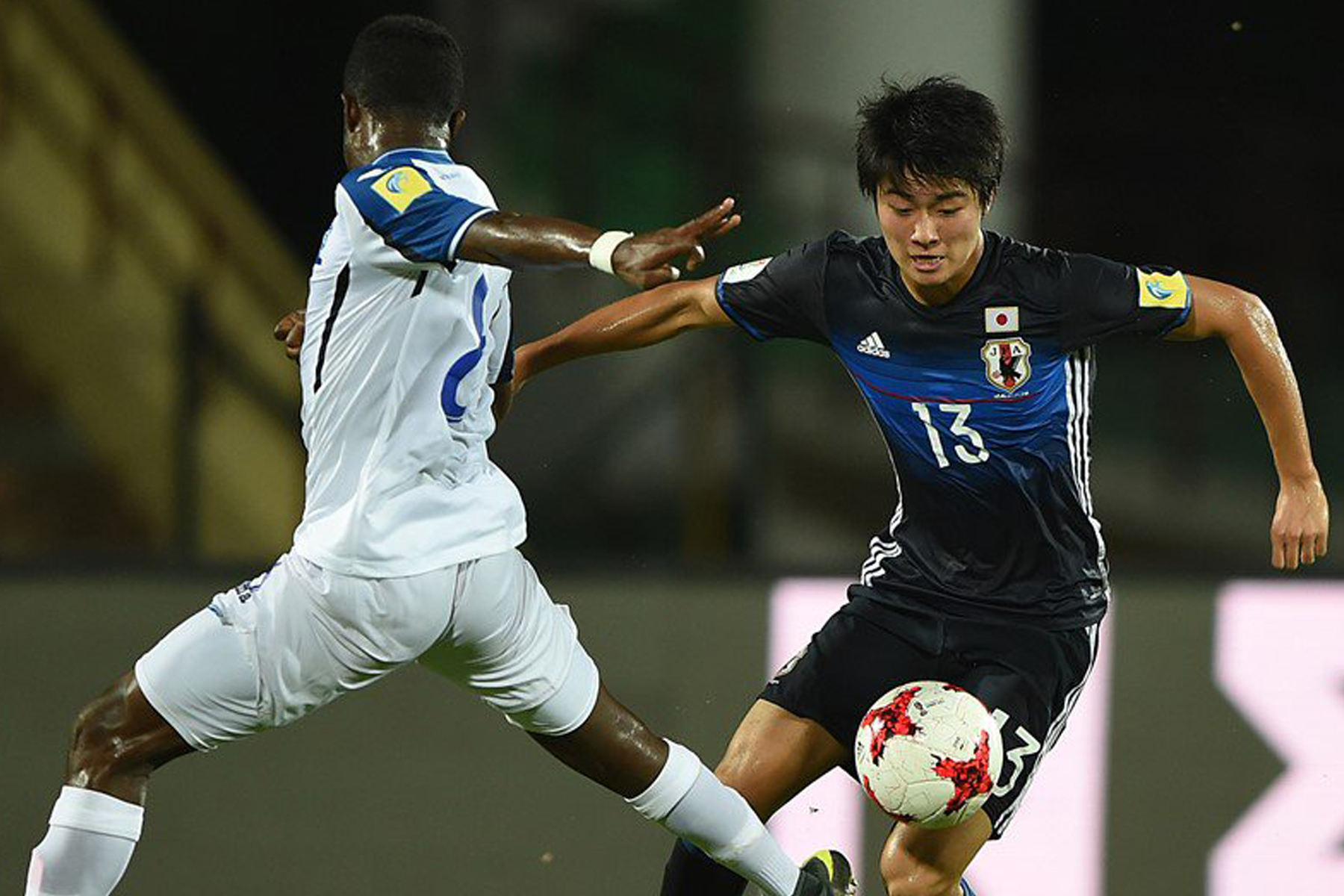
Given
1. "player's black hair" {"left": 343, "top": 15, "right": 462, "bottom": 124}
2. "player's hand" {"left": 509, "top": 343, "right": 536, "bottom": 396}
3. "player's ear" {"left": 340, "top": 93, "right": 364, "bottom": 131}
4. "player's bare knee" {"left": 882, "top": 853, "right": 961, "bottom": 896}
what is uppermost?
"player's black hair" {"left": 343, "top": 15, "right": 462, "bottom": 124}

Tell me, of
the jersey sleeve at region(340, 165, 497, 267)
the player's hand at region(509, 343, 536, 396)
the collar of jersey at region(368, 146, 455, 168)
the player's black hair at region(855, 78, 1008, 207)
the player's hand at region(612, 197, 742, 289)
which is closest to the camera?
the player's hand at region(612, 197, 742, 289)

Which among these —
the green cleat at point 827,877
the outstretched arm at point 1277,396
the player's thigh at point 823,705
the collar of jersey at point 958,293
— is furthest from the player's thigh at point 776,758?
the outstretched arm at point 1277,396

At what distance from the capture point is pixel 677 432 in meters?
5.78

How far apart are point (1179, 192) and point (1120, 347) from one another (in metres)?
0.76

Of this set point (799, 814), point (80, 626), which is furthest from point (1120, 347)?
point (80, 626)

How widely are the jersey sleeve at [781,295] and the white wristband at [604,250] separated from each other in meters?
0.89

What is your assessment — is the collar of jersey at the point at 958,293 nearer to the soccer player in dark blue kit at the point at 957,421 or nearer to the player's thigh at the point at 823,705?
the soccer player in dark blue kit at the point at 957,421

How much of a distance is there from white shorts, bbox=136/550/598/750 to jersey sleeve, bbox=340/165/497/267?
56 cm

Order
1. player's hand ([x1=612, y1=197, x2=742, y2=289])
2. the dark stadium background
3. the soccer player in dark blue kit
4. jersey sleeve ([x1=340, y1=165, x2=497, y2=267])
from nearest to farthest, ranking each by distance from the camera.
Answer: player's hand ([x1=612, y1=197, x2=742, y2=289]) < jersey sleeve ([x1=340, y1=165, x2=497, y2=267]) < the soccer player in dark blue kit < the dark stadium background

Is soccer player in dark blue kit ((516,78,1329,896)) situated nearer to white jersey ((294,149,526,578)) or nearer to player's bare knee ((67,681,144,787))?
white jersey ((294,149,526,578))

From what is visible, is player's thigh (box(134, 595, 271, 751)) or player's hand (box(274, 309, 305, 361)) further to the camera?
player's hand (box(274, 309, 305, 361))

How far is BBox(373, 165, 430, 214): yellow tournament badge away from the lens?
3412 mm

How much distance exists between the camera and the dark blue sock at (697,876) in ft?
13.7

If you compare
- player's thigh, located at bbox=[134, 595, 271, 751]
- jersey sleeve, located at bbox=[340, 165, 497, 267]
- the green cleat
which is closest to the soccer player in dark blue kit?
the green cleat
